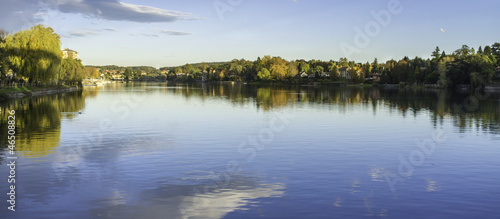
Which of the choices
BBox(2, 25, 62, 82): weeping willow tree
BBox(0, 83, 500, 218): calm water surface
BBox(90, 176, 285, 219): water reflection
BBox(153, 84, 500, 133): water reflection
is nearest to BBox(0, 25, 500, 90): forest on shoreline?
BBox(2, 25, 62, 82): weeping willow tree

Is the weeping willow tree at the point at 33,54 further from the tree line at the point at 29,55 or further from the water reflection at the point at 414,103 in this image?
the water reflection at the point at 414,103

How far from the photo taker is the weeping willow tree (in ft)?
202

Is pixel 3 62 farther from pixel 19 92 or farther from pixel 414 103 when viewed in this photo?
pixel 414 103

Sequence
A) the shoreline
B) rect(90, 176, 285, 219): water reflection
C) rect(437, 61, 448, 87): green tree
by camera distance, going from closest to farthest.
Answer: rect(90, 176, 285, 219): water reflection, the shoreline, rect(437, 61, 448, 87): green tree

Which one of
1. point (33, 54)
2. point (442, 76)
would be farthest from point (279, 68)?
point (33, 54)

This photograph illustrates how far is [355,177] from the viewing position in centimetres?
1345

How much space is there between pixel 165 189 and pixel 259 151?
722 cm

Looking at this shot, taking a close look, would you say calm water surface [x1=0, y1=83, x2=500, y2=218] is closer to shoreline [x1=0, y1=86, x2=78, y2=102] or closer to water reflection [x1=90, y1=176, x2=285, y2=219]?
water reflection [x1=90, y1=176, x2=285, y2=219]

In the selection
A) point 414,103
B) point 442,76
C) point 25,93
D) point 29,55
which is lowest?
point 414,103

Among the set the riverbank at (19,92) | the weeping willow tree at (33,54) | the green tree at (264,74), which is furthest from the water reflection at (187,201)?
the green tree at (264,74)

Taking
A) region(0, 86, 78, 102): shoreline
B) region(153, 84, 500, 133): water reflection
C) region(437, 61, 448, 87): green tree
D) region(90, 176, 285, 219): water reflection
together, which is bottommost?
region(90, 176, 285, 219): water reflection

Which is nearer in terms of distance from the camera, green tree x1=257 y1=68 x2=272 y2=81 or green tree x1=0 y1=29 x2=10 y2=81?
green tree x1=0 y1=29 x2=10 y2=81

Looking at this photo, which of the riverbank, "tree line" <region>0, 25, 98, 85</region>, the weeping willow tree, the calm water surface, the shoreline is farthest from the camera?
the weeping willow tree

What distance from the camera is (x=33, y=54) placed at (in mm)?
64812
